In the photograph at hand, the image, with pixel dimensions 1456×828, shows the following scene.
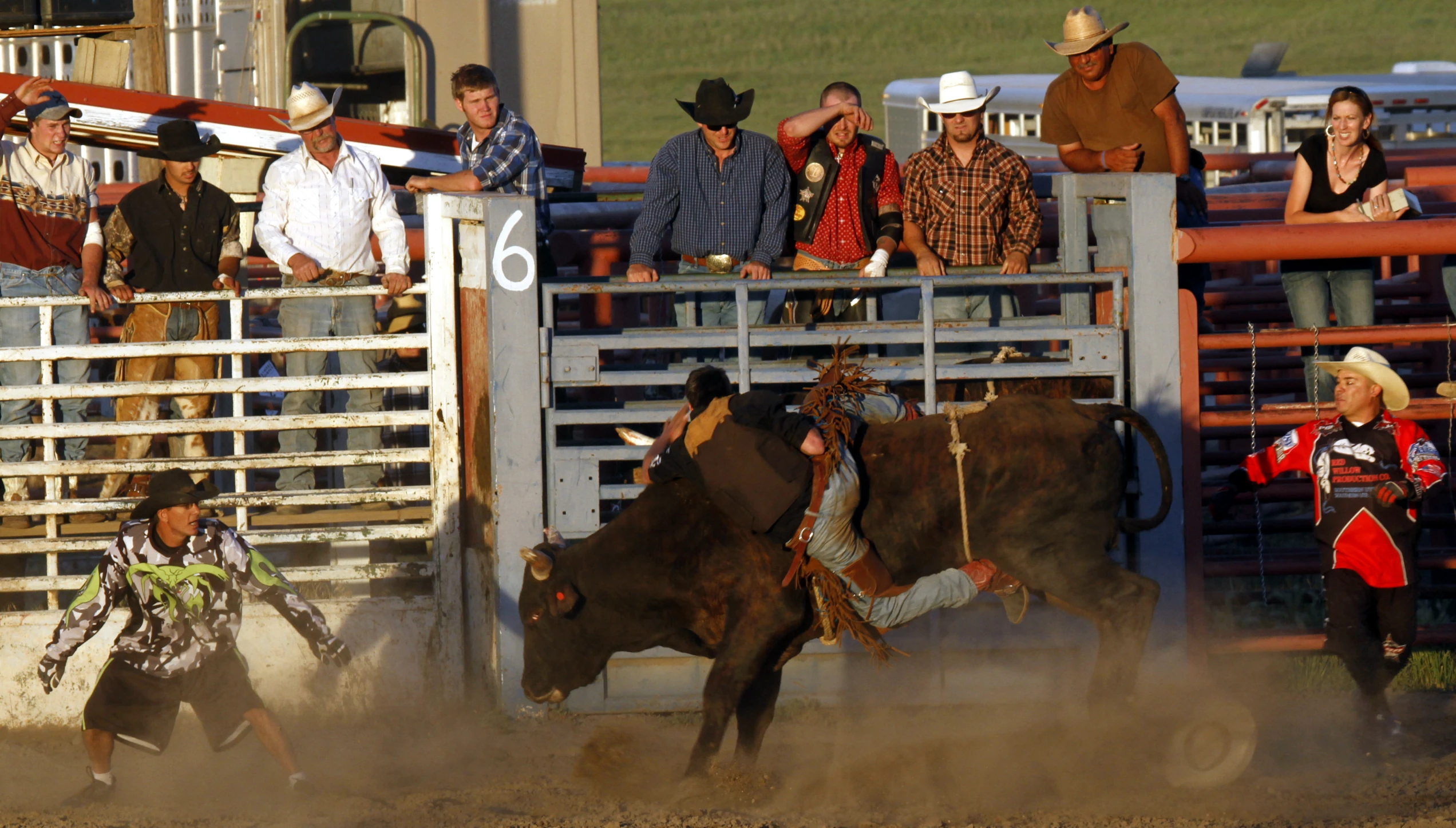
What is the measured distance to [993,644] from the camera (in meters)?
7.59

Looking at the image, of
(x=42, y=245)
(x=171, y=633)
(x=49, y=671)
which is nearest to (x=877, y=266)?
(x=171, y=633)

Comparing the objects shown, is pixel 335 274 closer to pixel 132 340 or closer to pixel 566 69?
pixel 132 340

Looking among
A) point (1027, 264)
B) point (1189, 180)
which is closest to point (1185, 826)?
point (1027, 264)

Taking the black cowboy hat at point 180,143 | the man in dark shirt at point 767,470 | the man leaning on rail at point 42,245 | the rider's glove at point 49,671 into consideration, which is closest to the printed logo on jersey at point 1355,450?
the man in dark shirt at point 767,470

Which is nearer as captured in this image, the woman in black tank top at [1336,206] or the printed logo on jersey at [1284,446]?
the printed logo on jersey at [1284,446]

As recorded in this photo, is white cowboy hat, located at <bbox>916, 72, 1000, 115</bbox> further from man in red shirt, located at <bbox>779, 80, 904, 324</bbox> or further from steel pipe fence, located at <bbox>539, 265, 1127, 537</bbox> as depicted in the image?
steel pipe fence, located at <bbox>539, 265, 1127, 537</bbox>

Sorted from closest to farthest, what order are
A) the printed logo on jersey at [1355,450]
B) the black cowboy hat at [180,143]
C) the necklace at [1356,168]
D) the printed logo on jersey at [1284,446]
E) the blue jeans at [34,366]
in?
the printed logo on jersey at [1355,450]
the printed logo on jersey at [1284,446]
the blue jeans at [34,366]
the necklace at [1356,168]
the black cowboy hat at [180,143]

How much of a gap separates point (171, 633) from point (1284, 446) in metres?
4.68

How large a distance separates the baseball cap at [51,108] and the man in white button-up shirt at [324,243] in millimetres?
1276

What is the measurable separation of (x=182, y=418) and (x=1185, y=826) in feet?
16.6

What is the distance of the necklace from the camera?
8281mm

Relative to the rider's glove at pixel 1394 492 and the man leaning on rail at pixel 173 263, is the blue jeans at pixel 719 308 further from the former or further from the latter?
the rider's glove at pixel 1394 492

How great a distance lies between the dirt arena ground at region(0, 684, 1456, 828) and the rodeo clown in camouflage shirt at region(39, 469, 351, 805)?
0.89 ft

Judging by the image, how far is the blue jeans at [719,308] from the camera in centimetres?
805
